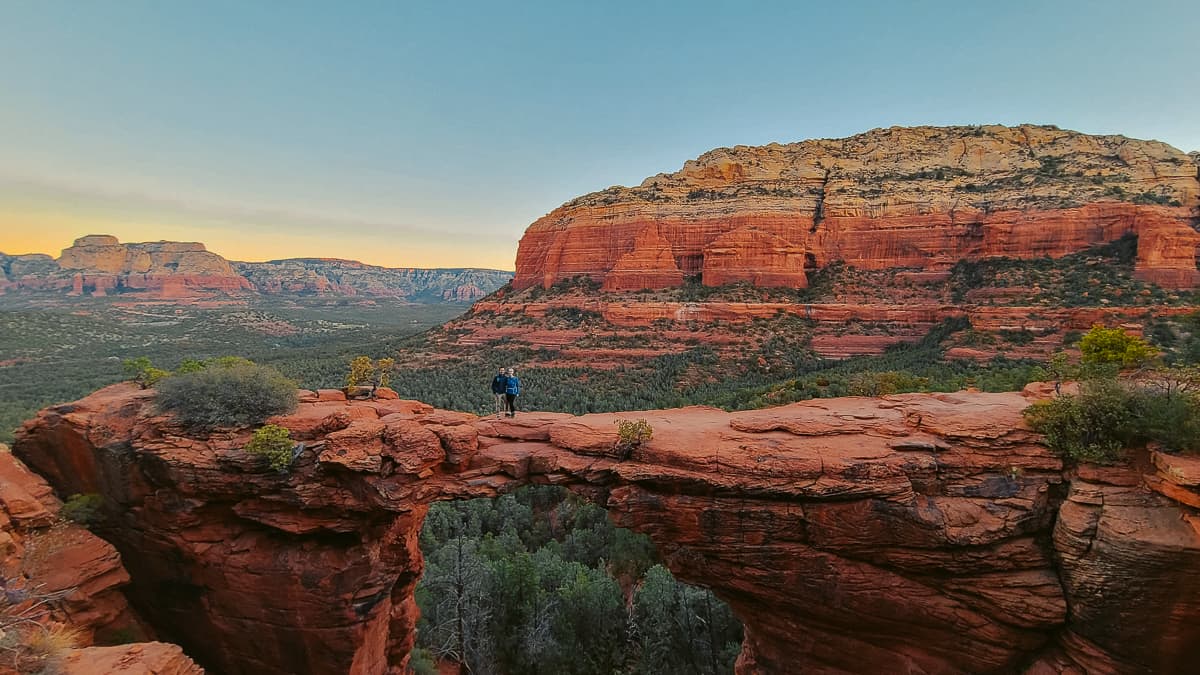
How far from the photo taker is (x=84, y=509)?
9.26 m

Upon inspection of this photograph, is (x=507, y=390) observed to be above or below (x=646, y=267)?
below

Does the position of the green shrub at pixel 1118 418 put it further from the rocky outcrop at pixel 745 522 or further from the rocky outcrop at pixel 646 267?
the rocky outcrop at pixel 646 267

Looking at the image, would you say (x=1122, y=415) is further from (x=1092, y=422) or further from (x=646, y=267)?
(x=646, y=267)

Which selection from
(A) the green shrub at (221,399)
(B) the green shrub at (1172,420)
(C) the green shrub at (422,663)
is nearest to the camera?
(B) the green shrub at (1172,420)

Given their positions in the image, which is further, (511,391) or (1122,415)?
(511,391)

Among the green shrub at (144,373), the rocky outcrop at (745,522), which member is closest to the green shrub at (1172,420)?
the rocky outcrop at (745,522)

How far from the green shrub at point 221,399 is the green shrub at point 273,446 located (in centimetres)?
87

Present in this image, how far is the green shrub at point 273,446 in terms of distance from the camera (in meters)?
8.75

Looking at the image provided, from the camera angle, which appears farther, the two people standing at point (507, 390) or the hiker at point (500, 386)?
the hiker at point (500, 386)

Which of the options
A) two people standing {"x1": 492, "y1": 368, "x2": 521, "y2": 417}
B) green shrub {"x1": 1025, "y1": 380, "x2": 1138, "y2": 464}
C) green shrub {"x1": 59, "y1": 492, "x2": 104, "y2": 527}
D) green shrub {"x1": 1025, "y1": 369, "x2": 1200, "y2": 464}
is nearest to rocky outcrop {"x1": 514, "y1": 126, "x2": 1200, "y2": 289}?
green shrub {"x1": 1025, "y1": 369, "x2": 1200, "y2": 464}

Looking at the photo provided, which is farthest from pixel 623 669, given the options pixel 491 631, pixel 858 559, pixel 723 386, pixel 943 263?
pixel 943 263

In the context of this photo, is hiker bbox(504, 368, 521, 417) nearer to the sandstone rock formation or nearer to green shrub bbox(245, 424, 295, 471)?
green shrub bbox(245, 424, 295, 471)

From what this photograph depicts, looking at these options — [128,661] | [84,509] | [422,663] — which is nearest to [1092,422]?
[128,661]

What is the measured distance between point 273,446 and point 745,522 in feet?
29.0
